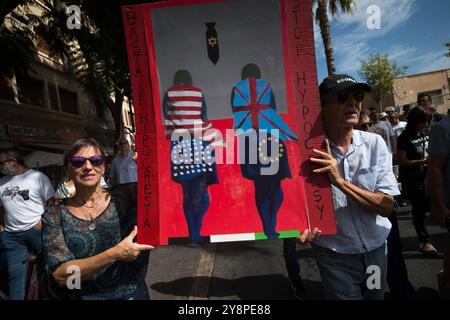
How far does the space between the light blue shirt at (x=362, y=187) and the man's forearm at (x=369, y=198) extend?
49 mm

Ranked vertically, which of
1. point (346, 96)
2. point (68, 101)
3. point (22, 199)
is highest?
point (68, 101)

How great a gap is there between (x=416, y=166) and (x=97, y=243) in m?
3.87

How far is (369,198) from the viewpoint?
1615 mm

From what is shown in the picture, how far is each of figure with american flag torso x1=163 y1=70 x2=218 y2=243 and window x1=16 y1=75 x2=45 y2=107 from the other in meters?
15.0

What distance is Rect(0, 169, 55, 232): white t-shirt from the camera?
353 centimetres

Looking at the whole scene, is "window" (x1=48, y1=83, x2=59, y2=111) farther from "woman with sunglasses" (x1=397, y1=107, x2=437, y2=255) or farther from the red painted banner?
the red painted banner

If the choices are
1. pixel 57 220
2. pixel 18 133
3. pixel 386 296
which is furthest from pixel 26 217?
pixel 18 133

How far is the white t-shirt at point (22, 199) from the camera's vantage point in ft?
11.6

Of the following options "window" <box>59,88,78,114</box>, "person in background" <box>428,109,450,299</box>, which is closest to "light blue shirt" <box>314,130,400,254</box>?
"person in background" <box>428,109,450,299</box>

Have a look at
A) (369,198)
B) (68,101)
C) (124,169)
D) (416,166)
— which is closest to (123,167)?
(124,169)

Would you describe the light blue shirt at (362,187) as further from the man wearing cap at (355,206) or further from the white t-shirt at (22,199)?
the white t-shirt at (22,199)

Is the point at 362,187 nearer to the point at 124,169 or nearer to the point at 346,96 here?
the point at 346,96

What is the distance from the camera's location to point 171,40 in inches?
62.6

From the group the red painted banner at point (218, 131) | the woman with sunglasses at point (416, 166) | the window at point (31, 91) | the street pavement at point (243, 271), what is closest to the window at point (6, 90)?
the window at point (31, 91)
